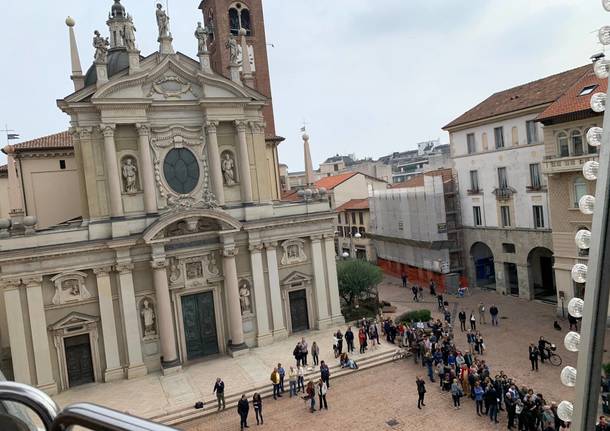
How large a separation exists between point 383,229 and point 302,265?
20618 mm

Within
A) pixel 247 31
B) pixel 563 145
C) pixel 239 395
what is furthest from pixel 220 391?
pixel 247 31

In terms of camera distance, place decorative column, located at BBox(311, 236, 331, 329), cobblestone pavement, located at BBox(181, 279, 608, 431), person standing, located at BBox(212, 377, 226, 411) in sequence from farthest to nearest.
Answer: decorative column, located at BBox(311, 236, 331, 329) → person standing, located at BBox(212, 377, 226, 411) → cobblestone pavement, located at BBox(181, 279, 608, 431)

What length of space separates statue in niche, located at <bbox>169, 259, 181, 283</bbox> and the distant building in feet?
71.1

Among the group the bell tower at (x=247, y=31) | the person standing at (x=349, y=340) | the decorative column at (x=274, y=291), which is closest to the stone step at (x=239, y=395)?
the person standing at (x=349, y=340)

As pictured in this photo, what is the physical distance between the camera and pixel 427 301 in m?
35.0

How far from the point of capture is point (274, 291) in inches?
1030

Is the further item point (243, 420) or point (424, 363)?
point (424, 363)

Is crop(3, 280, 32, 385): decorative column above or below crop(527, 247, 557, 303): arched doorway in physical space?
above

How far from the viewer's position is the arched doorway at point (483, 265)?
37500mm

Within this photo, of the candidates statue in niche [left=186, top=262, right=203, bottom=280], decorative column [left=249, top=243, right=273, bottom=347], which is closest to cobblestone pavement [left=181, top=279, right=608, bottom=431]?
decorative column [left=249, top=243, right=273, bottom=347]

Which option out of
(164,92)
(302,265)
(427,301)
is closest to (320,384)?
(302,265)

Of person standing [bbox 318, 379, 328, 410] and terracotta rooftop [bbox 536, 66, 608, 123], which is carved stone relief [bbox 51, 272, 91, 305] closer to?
person standing [bbox 318, 379, 328, 410]

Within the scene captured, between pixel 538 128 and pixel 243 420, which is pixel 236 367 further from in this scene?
pixel 538 128

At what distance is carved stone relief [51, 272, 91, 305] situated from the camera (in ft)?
70.5
